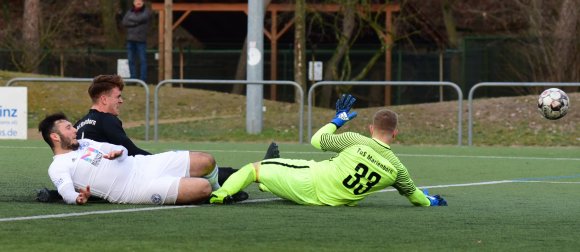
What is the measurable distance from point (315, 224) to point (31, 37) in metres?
34.8

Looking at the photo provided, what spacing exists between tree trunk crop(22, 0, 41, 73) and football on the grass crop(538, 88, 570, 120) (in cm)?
2505

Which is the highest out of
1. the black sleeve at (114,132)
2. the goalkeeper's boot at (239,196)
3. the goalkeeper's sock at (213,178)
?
the black sleeve at (114,132)

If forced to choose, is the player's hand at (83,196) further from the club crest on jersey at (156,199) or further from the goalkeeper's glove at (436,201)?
the goalkeeper's glove at (436,201)

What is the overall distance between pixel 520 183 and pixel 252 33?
425 inches

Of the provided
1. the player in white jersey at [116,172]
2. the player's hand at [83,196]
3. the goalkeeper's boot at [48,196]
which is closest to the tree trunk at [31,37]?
the goalkeeper's boot at [48,196]

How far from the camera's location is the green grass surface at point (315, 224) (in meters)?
8.80

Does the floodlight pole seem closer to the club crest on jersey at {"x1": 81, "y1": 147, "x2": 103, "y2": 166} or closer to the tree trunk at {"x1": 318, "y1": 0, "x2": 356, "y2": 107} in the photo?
the tree trunk at {"x1": 318, "y1": 0, "x2": 356, "y2": 107}

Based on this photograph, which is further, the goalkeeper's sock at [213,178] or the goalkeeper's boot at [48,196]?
the goalkeeper's sock at [213,178]

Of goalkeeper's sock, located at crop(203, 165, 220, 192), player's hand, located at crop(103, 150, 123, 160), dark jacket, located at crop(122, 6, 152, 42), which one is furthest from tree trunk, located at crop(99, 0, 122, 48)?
player's hand, located at crop(103, 150, 123, 160)

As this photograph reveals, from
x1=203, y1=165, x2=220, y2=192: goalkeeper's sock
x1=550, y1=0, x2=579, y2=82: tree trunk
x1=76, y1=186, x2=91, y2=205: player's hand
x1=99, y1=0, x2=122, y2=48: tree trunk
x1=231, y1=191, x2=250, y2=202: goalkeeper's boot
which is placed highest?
x1=99, y1=0, x2=122, y2=48: tree trunk

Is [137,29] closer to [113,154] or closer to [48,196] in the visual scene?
[48,196]

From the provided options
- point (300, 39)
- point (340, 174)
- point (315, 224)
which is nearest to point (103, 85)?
point (340, 174)

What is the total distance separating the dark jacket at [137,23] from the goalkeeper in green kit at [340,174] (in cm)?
1837

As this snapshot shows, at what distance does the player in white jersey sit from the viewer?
36.1 ft
